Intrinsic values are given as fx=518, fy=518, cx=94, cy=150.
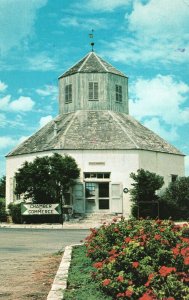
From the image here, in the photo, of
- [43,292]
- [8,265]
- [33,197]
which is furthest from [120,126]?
[43,292]

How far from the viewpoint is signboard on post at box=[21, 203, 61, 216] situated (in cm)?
3291

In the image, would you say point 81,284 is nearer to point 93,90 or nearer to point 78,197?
point 78,197

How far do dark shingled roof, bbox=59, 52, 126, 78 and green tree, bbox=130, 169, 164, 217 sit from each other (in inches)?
481

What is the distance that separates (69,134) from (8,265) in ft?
97.5

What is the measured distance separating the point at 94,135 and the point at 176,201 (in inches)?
327

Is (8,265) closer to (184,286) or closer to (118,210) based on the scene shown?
(184,286)

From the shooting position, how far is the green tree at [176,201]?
3728 cm

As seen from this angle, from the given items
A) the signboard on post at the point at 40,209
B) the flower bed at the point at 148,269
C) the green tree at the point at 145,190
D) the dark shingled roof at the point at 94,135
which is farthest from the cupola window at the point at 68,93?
the flower bed at the point at 148,269

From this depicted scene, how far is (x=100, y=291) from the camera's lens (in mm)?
7461

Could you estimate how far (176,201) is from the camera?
124ft

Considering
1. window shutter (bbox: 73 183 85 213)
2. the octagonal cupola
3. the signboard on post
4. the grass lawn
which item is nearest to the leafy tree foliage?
window shutter (bbox: 73 183 85 213)

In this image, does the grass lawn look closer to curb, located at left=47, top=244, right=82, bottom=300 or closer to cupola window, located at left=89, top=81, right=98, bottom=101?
curb, located at left=47, top=244, right=82, bottom=300

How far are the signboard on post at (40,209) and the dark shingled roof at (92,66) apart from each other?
619 inches

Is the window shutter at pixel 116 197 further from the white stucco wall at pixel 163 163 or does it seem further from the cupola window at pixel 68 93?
the cupola window at pixel 68 93
